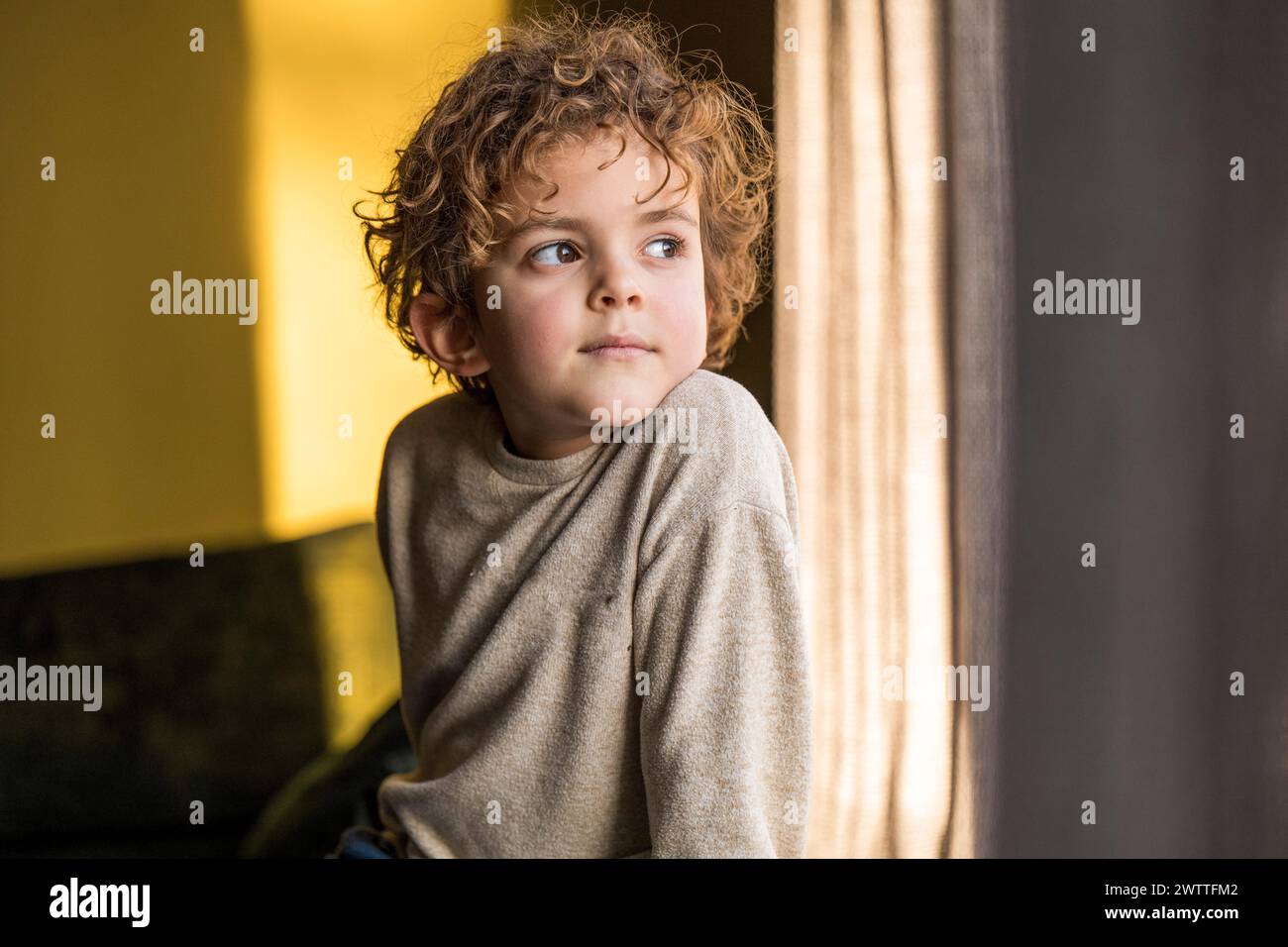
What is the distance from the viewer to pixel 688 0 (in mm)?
779

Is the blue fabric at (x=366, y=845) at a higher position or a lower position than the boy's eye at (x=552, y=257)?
lower

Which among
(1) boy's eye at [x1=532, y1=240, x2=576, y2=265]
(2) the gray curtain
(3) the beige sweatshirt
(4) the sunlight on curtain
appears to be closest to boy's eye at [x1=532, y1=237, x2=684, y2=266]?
(1) boy's eye at [x1=532, y1=240, x2=576, y2=265]

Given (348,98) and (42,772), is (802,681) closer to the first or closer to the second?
(348,98)

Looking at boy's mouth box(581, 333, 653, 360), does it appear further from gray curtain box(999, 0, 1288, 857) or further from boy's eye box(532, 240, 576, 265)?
gray curtain box(999, 0, 1288, 857)

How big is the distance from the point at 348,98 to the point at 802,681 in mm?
702

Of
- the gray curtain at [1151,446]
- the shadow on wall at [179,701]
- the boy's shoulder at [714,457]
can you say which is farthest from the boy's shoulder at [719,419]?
the shadow on wall at [179,701]

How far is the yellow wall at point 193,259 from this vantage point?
875 millimetres

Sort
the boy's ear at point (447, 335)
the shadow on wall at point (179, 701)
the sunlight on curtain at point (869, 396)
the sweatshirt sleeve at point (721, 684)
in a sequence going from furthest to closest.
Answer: the shadow on wall at point (179, 701) < the sunlight on curtain at point (869, 396) < the boy's ear at point (447, 335) < the sweatshirt sleeve at point (721, 684)

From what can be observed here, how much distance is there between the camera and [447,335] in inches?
27.9

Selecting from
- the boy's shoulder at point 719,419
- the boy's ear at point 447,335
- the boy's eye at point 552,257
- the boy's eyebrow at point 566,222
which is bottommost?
the boy's shoulder at point 719,419

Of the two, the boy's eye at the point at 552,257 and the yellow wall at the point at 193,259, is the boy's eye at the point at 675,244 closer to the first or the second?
the boy's eye at the point at 552,257

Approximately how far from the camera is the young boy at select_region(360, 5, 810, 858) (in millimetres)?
612

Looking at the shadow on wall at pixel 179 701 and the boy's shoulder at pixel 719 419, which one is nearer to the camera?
the boy's shoulder at pixel 719 419

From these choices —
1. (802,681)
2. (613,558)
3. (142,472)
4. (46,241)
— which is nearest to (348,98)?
(46,241)
